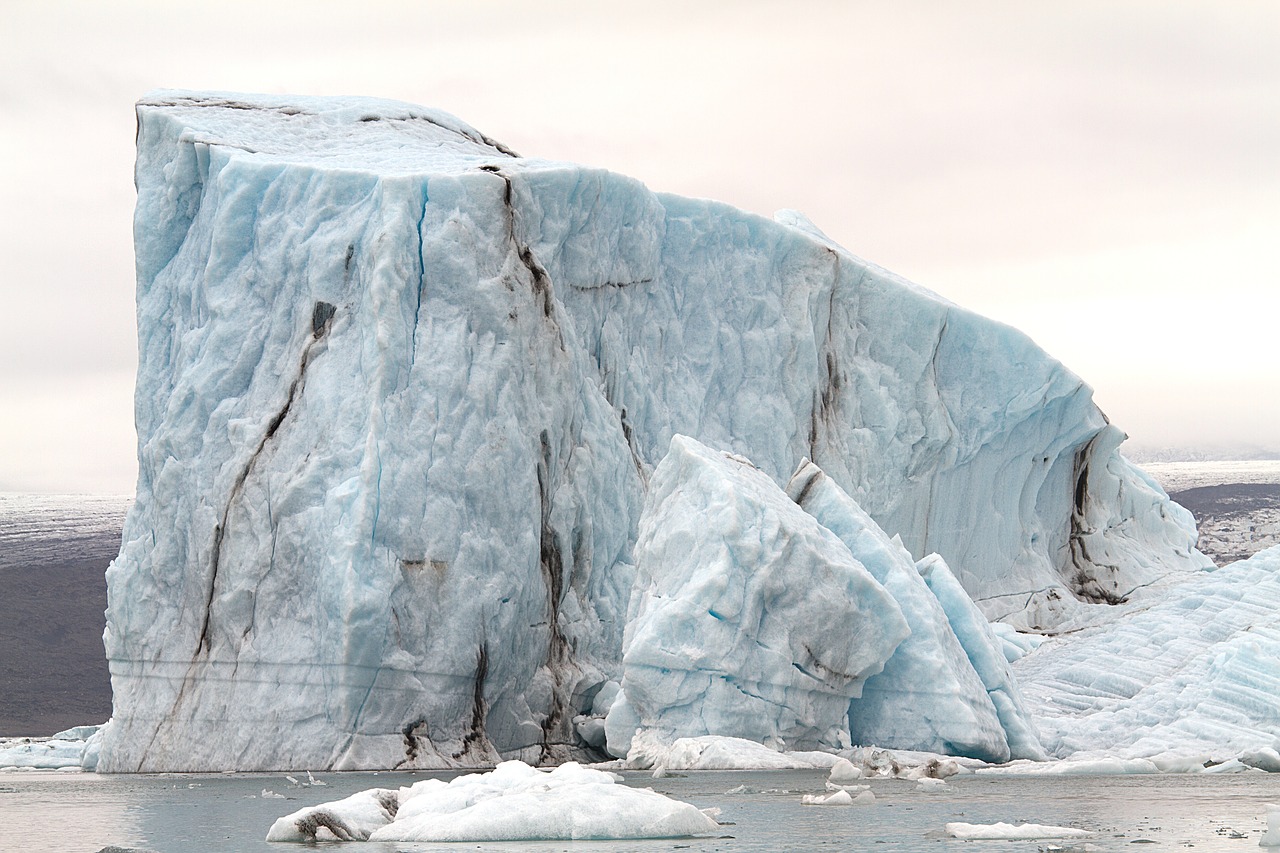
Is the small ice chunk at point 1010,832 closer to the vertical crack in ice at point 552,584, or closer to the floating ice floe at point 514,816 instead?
the floating ice floe at point 514,816

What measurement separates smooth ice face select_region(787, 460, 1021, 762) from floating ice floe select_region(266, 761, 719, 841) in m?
6.30

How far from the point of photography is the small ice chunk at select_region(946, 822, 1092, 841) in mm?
8086

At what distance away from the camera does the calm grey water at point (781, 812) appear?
26.1 feet

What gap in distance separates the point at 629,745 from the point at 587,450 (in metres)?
3.83

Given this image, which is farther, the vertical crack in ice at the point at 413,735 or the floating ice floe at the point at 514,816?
the vertical crack in ice at the point at 413,735

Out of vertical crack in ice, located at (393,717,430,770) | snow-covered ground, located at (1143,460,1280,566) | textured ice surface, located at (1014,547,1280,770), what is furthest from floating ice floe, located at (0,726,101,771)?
snow-covered ground, located at (1143,460,1280,566)

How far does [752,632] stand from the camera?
1477 centimetres

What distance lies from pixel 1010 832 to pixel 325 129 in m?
12.9

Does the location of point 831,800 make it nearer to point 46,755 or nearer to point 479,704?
point 479,704

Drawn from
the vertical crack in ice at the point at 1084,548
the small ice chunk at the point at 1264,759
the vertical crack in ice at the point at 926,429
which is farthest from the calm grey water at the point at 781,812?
the vertical crack in ice at the point at 1084,548

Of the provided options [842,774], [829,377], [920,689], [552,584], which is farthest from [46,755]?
[842,774]

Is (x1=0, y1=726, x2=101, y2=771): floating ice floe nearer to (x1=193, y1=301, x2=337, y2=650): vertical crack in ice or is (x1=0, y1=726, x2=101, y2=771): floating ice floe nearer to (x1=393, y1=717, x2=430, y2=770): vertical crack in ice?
(x1=193, y1=301, x2=337, y2=650): vertical crack in ice

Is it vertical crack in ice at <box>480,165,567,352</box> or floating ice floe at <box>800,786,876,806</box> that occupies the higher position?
vertical crack in ice at <box>480,165,567,352</box>

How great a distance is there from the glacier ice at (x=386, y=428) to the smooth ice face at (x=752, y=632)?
2028 millimetres
